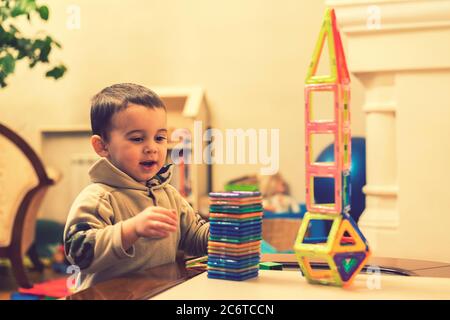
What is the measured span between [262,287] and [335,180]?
→ 0.14 m

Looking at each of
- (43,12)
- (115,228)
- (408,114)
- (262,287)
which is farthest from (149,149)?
(43,12)

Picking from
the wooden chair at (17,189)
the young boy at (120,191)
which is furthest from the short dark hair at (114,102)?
the wooden chair at (17,189)

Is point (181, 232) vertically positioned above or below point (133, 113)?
below

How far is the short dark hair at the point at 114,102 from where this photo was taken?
854 millimetres

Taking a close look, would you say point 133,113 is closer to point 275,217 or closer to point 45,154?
point 275,217

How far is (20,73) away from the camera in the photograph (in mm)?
3582

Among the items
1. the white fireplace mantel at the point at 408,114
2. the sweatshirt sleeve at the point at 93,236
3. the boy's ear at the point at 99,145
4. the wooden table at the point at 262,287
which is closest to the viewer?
the wooden table at the point at 262,287

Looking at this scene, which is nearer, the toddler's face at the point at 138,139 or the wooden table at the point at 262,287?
the wooden table at the point at 262,287

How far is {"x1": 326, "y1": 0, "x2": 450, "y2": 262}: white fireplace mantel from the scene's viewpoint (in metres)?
1.65

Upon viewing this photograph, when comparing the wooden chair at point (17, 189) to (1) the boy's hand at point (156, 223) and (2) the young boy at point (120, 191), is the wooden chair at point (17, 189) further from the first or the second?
(1) the boy's hand at point (156, 223)

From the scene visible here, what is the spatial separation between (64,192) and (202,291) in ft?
→ 9.65

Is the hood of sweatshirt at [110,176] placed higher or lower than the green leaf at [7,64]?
lower

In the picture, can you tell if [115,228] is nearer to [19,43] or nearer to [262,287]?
[262,287]
